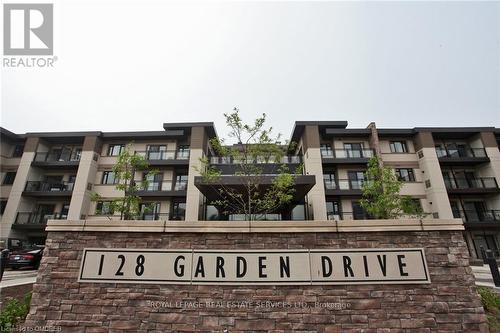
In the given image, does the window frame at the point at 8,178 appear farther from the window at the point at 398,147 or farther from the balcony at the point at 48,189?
the window at the point at 398,147

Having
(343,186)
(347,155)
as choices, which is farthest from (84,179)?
(347,155)

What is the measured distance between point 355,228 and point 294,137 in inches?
826

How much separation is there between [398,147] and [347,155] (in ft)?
18.3

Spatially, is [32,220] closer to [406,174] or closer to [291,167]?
[291,167]

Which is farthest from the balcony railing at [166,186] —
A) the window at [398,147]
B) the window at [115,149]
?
the window at [398,147]

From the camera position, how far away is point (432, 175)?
21.3 meters

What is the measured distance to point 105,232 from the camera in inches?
180

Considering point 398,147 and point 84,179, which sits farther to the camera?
point 398,147

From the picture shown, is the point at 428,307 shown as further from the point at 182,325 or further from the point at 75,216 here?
the point at 75,216

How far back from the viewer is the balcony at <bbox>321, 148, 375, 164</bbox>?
71.8 ft

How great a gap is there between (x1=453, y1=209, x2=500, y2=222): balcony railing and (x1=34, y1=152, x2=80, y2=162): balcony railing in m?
36.0

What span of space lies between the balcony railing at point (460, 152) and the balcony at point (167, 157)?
79.1 feet

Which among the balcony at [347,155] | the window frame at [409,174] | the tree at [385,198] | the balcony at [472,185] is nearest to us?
the tree at [385,198]

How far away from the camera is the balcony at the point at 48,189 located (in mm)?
22109
